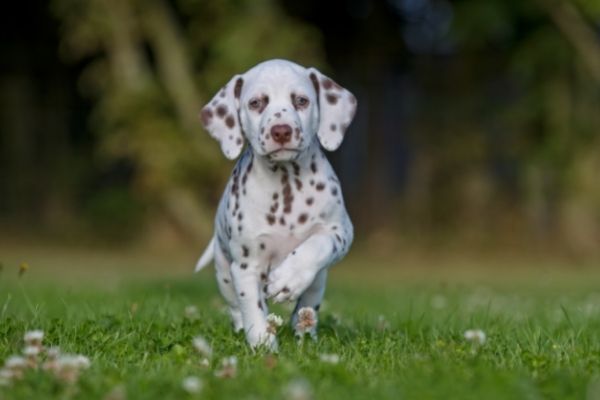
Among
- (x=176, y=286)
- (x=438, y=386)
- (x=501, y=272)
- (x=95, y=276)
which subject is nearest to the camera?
(x=438, y=386)

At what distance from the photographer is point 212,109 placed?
649cm

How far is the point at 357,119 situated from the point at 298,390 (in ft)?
70.1

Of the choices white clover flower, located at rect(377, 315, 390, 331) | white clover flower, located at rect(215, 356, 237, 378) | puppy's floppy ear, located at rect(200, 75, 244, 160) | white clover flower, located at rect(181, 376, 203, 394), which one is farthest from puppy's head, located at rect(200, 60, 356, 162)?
white clover flower, located at rect(181, 376, 203, 394)

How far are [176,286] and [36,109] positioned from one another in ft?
50.8

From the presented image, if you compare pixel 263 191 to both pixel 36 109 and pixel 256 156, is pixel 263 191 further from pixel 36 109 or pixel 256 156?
pixel 36 109

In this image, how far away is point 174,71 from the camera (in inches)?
804

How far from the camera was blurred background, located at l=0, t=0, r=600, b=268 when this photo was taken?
20016 mm

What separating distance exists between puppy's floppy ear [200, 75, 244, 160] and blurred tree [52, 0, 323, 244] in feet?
40.1

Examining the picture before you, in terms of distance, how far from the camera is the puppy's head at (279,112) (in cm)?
602

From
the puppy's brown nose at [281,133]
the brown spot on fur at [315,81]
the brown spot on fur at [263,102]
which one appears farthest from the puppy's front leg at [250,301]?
the brown spot on fur at [315,81]

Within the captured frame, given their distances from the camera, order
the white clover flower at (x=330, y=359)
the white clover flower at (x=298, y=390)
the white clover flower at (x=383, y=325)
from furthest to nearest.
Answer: the white clover flower at (x=383, y=325) < the white clover flower at (x=330, y=359) < the white clover flower at (x=298, y=390)

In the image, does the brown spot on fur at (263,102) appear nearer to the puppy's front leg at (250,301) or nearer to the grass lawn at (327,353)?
the puppy's front leg at (250,301)

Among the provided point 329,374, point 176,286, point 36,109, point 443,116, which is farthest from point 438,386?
point 36,109

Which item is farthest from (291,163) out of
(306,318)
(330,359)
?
(330,359)
